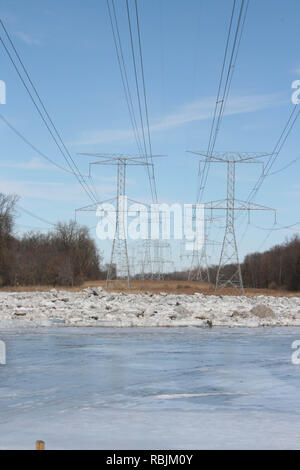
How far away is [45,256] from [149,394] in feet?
220

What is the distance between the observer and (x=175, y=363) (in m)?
12.8

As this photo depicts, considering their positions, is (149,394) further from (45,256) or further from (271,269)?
(271,269)

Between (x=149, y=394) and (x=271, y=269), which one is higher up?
(x=271, y=269)

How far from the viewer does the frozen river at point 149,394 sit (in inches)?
255

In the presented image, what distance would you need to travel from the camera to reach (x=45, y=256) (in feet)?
246

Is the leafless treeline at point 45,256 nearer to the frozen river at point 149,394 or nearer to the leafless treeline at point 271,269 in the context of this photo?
the leafless treeline at point 271,269

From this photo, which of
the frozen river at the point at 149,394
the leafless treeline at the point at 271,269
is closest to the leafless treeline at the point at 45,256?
the leafless treeline at the point at 271,269

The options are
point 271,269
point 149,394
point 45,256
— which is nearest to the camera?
point 149,394

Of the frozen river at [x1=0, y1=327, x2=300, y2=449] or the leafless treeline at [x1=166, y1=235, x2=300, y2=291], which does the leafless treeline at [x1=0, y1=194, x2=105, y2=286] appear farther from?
the frozen river at [x1=0, y1=327, x2=300, y2=449]

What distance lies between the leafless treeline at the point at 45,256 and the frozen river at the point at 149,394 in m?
54.9

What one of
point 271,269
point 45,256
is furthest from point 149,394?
point 271,269

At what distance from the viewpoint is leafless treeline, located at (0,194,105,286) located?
71312 millimetres

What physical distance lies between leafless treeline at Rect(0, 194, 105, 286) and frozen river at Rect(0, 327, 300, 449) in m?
54.9
